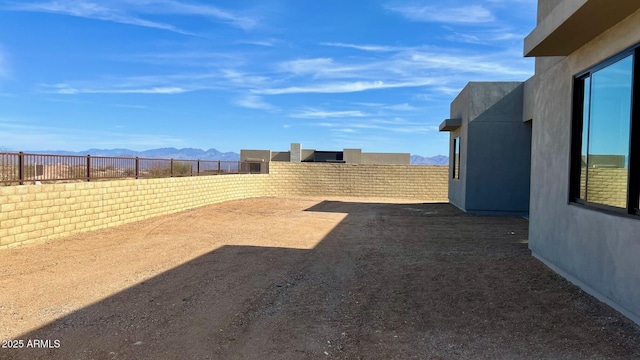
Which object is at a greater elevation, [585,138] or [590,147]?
[585,138]

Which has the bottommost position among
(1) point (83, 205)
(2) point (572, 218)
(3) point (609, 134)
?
(1) point (83, 205)

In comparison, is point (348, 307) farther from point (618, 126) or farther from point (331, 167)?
point (331, 167)

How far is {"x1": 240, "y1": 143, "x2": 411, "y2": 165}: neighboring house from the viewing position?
47.8m

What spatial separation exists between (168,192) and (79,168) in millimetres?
3975

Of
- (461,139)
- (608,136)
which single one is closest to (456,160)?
(461,139)

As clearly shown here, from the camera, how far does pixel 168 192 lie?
1453 cm

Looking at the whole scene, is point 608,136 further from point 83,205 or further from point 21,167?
point 83,205

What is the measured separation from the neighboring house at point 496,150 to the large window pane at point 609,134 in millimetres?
9702

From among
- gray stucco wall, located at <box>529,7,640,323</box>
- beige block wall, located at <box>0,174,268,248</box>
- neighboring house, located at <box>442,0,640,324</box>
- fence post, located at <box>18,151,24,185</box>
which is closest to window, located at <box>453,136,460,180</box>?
gray stucco wall, located at <box>529,7,640,323</box>

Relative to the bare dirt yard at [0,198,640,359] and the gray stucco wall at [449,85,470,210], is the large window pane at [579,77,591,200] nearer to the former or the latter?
the bare dirt yard at [0,198,640,359]

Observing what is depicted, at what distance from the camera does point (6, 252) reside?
7969 millimetres

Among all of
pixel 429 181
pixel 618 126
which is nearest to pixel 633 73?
pixel 618 126

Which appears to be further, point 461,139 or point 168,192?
point 461,139

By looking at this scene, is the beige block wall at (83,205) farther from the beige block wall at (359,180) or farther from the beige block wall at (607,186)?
the beige block wall at (607,186)
